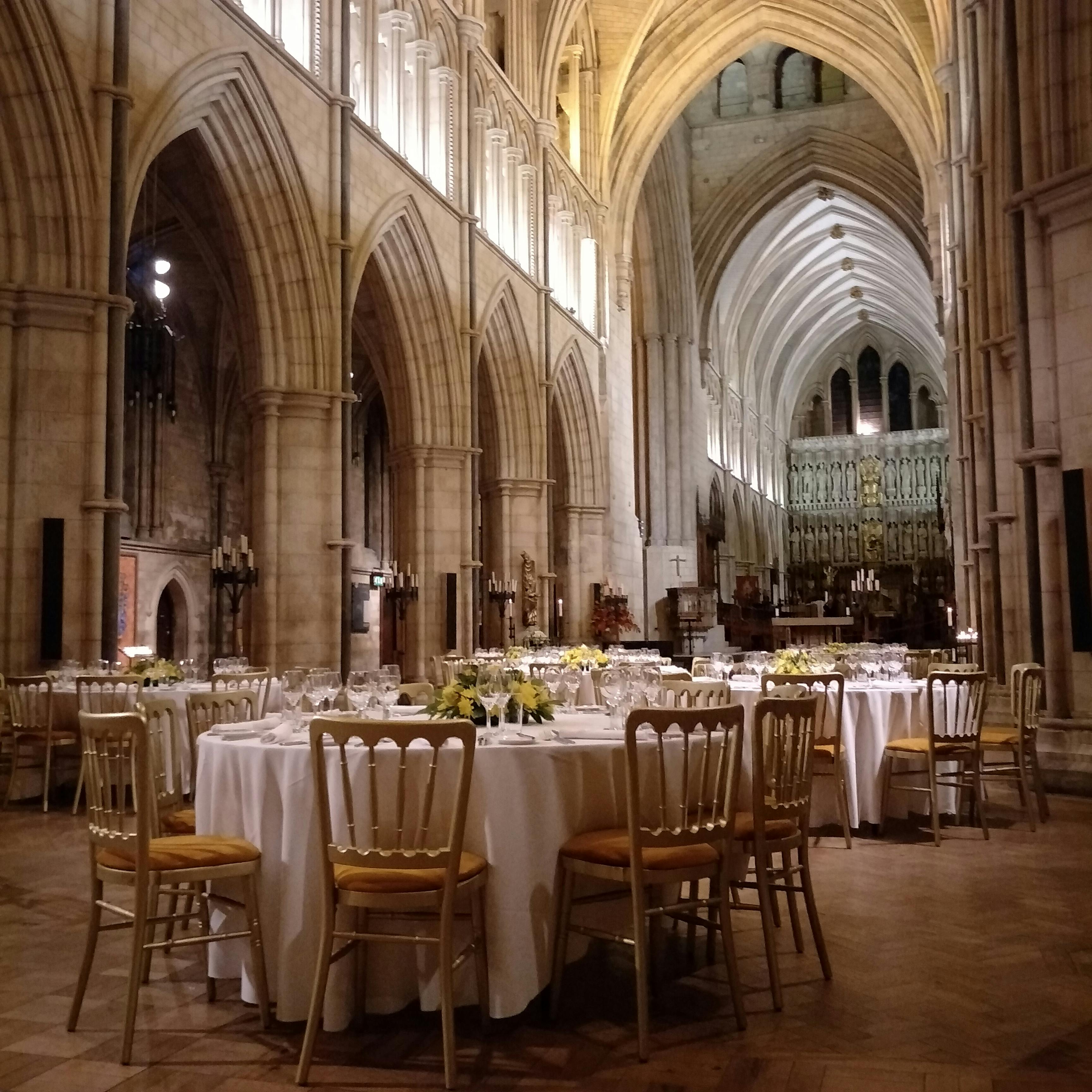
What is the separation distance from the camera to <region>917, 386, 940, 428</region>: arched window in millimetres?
45219

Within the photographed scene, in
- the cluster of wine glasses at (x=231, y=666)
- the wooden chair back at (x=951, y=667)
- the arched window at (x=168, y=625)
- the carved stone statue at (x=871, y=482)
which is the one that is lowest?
the wooden chair back at (x=951, y=667)

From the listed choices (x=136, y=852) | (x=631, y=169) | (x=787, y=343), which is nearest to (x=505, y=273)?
(x=631, y=169)

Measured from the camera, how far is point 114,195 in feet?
30.3

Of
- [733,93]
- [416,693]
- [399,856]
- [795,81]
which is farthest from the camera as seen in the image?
[733,93]

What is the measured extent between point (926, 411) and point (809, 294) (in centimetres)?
834

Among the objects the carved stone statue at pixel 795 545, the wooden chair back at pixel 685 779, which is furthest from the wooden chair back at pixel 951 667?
the carved stone statue at pixel 795 545

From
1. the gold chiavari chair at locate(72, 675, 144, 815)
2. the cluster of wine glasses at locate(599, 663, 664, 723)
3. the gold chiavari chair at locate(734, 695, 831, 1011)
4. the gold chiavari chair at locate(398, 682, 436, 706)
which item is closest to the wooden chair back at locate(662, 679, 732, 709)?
the cluster of wine glasses at locate(599, 663, 664, 723)

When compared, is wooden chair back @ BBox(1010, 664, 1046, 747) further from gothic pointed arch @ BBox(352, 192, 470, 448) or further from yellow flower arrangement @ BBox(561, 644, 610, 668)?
gothic pointed arch @ BBox(352, 192, 470, 448)

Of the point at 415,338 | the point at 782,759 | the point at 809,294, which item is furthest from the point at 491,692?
the point at 809,294

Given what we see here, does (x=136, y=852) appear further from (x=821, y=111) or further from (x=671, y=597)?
(x=821, y=111)

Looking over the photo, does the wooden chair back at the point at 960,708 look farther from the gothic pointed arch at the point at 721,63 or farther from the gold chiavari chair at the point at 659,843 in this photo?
the gothic pointed arch at the point at 721,63

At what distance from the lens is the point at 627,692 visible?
4652mm

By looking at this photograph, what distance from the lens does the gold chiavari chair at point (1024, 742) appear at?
23.0ft

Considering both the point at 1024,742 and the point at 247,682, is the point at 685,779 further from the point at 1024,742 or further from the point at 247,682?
the point at 247,682
